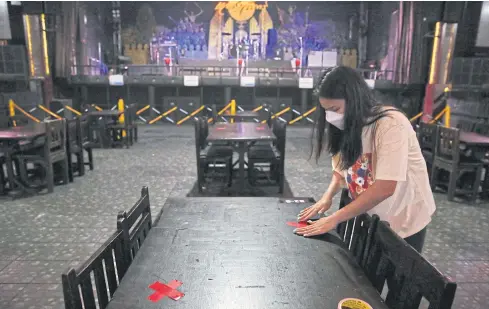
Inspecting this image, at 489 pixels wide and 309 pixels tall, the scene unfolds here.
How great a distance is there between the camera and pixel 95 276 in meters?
1.34

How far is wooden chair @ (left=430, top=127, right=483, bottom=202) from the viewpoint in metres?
4.63

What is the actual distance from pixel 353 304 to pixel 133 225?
111 cm

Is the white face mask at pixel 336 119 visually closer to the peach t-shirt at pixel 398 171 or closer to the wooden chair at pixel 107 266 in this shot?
the peach t-shirt at pixel 398 171

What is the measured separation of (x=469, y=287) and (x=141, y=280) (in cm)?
255

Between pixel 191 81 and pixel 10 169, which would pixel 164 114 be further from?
pixel 10 169

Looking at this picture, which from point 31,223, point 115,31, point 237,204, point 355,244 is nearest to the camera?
point 355,244

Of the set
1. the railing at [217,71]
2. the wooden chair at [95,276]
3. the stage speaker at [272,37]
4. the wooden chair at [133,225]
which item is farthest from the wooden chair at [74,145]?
the stage speaker at [272,37]

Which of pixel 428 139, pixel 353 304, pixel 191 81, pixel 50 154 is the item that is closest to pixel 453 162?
pixel 428 139

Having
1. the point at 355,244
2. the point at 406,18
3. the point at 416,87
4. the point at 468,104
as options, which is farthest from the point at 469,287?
the point at 406,18

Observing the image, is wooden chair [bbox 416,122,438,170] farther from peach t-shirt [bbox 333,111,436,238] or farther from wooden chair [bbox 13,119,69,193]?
wooden chair [bbox 13,119,69,193]

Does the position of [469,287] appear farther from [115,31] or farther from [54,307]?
[115,31]

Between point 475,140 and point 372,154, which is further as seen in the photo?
point 475,140

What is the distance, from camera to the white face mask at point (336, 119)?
165 cm

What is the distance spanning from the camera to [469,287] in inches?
108
